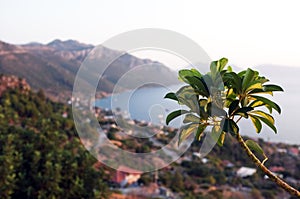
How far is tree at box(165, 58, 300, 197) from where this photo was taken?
1456 millimetres

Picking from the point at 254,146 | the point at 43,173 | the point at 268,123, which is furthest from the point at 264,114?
the point at 43,173

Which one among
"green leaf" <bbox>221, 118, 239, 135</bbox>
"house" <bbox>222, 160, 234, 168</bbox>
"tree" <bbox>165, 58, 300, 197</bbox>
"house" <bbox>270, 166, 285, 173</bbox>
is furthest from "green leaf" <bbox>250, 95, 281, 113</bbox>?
"house" <bbox>222, 160, 234, 168</bbox>

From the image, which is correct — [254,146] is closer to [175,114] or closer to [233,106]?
[233,106]

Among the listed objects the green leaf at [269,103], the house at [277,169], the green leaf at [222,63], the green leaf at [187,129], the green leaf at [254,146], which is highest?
the green leaf at [222,63]

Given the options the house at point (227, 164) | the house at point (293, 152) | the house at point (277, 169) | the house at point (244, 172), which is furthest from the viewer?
the house at point (293, 152)

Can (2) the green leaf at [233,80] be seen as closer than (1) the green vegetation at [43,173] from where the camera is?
Yes

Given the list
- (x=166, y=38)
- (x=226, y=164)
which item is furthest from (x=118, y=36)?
(x=226, y=164)

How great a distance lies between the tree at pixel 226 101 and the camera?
1.46 metres


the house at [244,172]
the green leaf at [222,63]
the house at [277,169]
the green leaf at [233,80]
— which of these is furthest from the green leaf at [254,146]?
the house at [277,169]

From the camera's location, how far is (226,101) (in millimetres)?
1510

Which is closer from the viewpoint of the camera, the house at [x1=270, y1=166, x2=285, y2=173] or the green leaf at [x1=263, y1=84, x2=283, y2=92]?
the green leaf at [x1=263, y1=84, x2=283, y2=92]

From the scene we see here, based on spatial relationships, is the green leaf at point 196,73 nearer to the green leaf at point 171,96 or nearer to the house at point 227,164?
the green leaf at point 171,96

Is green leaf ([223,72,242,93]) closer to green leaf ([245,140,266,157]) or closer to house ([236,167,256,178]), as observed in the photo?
green leaf ([245,140,266,157])

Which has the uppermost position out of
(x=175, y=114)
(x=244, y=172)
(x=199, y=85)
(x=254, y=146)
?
(x=199, y=85)
